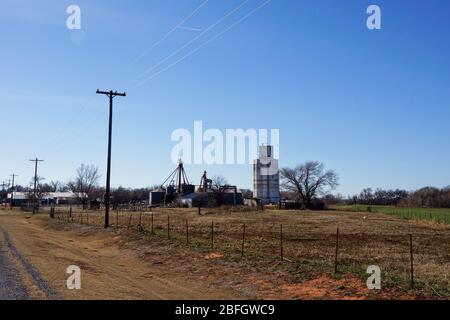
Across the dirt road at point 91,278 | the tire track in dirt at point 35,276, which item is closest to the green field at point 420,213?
the dirt road at point 91,278

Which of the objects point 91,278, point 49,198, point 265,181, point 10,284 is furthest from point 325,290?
point 49,198

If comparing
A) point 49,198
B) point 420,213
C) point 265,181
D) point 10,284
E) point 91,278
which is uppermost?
point 265,181

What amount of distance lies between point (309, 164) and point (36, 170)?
257ft

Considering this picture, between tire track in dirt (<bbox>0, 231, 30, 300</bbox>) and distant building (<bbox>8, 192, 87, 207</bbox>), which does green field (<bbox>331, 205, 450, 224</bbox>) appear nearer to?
tire track in dirt (<bbox>0, 231, 30, 300</bbox>)

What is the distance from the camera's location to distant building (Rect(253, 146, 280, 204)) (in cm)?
14125

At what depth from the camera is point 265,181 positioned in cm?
14562

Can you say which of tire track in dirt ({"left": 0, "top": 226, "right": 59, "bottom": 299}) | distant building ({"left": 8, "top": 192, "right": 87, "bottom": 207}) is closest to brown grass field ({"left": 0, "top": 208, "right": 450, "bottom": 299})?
tire track in dirt ({"left": 0, "top": 226, "right": 59, "bottom": 299})

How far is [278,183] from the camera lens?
5714 inches

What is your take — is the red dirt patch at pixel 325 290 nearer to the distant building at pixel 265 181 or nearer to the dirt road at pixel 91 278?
the dirt road at pixel 91 278

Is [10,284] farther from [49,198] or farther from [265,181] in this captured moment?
[49,198]
